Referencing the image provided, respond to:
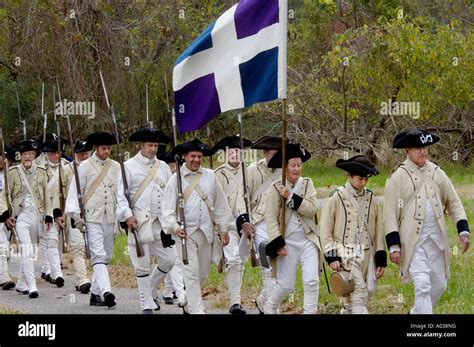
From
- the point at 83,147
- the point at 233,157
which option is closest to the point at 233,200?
the point at 233,157

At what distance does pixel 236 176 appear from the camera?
13141 mm

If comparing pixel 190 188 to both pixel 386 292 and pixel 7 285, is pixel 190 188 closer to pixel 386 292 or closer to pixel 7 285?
pixel 386 292

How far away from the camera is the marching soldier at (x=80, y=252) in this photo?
1396 centimetres

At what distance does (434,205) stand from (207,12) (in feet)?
67.3

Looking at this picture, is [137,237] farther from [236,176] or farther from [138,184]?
[236,176]

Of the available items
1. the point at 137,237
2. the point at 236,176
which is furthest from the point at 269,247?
the point at 236,176

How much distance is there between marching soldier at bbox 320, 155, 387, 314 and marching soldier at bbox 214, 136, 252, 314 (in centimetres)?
177

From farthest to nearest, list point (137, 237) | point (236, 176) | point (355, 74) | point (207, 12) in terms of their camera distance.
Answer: point (207, 12) < point (355, 74) < point (236, 176) < point (137, 237)

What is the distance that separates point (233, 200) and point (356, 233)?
3.12 m

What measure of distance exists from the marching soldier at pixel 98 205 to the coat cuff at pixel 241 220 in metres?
1.59

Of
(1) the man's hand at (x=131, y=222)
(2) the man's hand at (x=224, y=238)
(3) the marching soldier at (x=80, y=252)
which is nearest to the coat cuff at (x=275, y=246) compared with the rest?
(2) the man's hand at (x=224, y=238)

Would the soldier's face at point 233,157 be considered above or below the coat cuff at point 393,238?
above

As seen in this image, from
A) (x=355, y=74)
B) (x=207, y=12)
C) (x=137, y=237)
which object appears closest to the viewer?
(x=137, y=237)

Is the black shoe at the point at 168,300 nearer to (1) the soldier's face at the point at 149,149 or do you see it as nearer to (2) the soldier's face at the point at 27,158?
(1) the soldier's face at the point at 149,149
